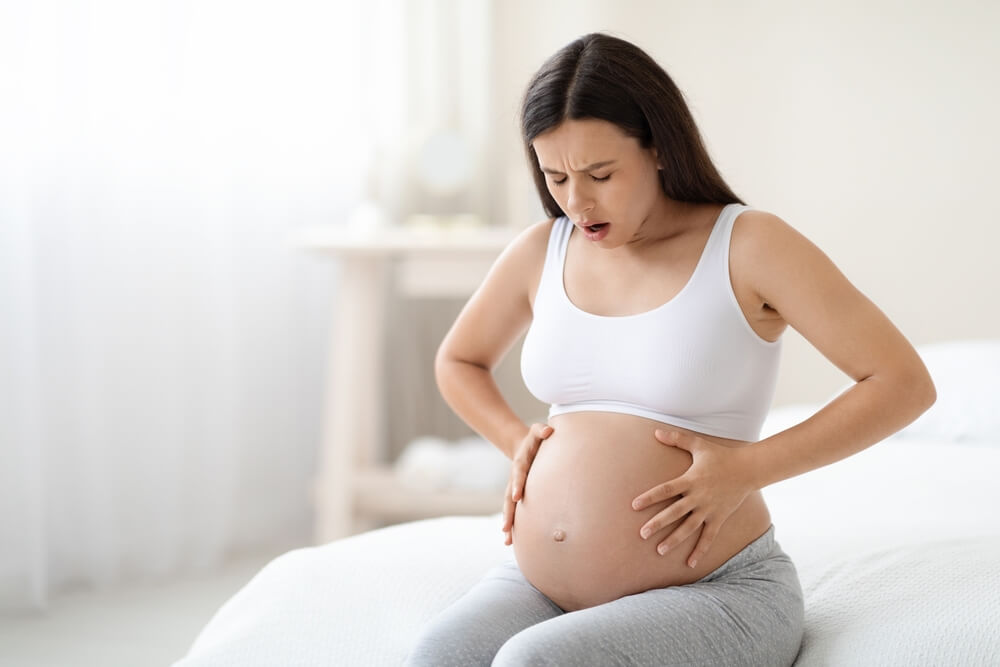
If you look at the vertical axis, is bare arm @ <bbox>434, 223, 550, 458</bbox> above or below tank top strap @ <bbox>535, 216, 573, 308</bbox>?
below

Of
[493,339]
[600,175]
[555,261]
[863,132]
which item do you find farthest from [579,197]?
[863,132]

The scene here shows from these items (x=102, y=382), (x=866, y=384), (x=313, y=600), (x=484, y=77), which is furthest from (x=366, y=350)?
(x=866, y=384)

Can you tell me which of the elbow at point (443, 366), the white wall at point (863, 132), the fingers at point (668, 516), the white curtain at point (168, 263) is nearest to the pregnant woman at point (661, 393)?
the fingers at point (668, 516)

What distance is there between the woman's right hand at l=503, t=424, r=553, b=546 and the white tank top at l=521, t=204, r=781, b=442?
1.7 inches

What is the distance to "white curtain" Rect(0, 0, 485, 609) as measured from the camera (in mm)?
2146

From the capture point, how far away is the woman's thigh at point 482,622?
895 mm

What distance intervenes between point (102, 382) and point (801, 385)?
5.26 feet

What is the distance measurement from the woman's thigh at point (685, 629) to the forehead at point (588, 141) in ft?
1.28

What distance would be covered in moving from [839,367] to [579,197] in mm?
281

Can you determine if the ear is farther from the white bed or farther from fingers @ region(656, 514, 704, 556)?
the white bed

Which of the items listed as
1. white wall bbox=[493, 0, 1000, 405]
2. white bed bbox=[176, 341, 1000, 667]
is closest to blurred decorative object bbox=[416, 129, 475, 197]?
white wall bbox=[493, 0, 1000, 405]

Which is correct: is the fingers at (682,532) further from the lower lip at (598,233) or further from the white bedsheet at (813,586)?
the lower lip at (598,233)

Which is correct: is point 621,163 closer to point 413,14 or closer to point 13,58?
point 13,58

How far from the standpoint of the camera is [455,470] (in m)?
2.61
